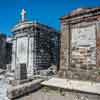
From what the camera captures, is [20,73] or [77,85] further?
[20,73]

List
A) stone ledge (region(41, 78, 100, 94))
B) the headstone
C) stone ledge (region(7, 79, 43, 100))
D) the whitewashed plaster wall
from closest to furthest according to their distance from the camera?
stone ledge (region(41, 78, 100, 94)), stone ledge (region(7, 79, 43, 100)), the whitewashed plaster wall, the headstone

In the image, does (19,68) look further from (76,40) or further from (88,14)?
(88,14)

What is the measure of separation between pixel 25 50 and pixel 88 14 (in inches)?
345

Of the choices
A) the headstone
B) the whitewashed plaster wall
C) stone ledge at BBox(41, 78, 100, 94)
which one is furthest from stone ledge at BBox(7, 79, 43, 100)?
the headstone

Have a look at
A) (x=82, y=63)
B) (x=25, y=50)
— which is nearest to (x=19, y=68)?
(x=25, y=50)

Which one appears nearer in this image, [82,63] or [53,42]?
[82,63]

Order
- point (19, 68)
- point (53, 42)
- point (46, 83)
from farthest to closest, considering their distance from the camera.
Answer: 1. point (53, 42)
2. point (19, 68)
3. point (46, 83)

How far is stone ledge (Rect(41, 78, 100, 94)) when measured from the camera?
16.6ft

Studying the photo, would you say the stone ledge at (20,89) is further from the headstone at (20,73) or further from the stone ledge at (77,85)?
the headstone at (20,73)

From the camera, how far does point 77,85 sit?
5.59 metres

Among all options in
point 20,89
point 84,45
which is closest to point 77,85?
point 84,45

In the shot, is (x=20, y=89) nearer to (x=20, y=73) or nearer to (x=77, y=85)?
(x=77, y=85)

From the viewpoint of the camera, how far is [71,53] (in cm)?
684

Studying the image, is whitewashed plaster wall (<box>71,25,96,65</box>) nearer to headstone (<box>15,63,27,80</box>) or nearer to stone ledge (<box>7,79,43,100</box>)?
stone ledge (<box>7,79,43,100</box>)
